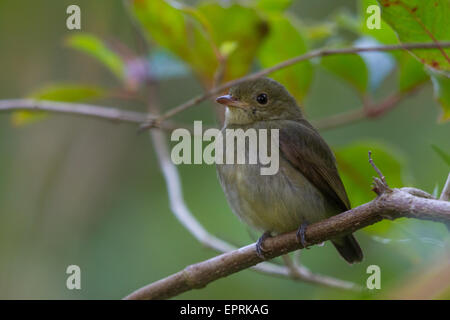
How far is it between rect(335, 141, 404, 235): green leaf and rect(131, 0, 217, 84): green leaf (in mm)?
905

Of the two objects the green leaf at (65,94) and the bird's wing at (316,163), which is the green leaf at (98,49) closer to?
the green leaf at (65,94)

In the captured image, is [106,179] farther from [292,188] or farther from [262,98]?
[292,188]

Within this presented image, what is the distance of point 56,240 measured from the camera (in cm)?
559

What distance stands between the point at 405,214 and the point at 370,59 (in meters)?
1.90

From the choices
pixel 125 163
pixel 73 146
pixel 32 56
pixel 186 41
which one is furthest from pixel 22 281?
pixel 186 41

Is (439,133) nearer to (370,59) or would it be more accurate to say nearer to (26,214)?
(370,59)

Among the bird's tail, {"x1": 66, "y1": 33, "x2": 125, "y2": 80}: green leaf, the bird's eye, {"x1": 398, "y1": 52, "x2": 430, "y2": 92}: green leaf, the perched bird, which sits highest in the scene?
{"x1": 66, "y1": 33, "x2": 125, "y2": 80}: green leaf

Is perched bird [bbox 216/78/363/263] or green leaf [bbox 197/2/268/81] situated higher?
green leaf [bbox 197/2/268/81]

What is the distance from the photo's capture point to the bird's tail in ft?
11.6

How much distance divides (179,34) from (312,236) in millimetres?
1534

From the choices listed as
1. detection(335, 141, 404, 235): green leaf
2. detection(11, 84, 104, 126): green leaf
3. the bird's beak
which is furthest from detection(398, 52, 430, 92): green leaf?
detection(11, 84, 104, 126): green leaf

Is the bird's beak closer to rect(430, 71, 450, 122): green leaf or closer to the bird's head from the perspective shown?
the bird's head

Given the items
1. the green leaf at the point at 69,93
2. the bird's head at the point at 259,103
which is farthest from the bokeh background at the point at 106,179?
the green leaf at the point at 69,93

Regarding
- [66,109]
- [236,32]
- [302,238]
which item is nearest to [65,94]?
[66,109]
